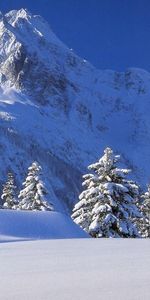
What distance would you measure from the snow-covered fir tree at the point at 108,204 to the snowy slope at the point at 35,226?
17.1ft

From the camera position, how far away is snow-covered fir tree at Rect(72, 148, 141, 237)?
25.5 m

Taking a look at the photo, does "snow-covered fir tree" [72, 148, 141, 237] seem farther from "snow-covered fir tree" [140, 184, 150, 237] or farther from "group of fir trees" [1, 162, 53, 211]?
"snow-covered fir tree" [140, 184, 150, 237]

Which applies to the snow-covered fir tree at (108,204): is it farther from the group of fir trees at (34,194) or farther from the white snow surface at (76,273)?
the white snow surface at (76,273)

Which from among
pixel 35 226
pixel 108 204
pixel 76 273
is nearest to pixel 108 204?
pixel 108 204

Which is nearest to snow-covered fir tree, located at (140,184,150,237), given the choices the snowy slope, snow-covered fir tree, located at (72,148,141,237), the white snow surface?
snow-covered fir tree, located at (72,148,141,237)

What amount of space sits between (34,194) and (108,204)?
14.1 metres

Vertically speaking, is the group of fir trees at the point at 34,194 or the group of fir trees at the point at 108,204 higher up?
the group of fir trees at the point at 34,194

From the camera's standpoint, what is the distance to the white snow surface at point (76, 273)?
5264 millimetres

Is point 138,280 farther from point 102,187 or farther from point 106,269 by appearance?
point 102,187

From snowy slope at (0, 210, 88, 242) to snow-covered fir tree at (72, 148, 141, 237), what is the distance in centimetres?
522

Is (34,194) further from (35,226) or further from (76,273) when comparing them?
(76,273)

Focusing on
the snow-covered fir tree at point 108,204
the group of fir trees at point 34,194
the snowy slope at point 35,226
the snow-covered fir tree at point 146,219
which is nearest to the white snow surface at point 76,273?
the snowy slope at point 35,226

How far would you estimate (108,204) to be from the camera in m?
26.2

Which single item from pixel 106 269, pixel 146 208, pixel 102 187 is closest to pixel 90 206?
pixel 102 187
